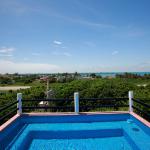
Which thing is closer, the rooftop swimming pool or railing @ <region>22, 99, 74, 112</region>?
the rooftop swimming pool

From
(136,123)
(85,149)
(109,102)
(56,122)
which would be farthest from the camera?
(109,102)

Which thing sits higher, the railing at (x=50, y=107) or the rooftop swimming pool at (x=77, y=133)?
the railing at (x=50, y=107)

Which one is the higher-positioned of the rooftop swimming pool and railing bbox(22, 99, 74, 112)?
railing bbox(22, 99, 74, 112)

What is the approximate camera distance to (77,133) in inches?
374

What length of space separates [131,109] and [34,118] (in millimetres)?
5282

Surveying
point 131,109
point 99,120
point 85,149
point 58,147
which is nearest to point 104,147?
point 85,149

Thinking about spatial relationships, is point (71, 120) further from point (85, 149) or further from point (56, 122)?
point (85, 149)

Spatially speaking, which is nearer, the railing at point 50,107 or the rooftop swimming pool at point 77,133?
the rooftop swimming pool at point 77,133

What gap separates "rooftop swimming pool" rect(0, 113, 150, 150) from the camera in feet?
25.8

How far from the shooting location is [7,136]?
8906mm

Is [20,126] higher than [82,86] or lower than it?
lower

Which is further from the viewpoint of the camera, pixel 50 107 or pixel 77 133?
pixel 50 107

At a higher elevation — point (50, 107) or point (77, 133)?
point (50, 107)

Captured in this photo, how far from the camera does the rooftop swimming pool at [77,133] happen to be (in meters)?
7.87
